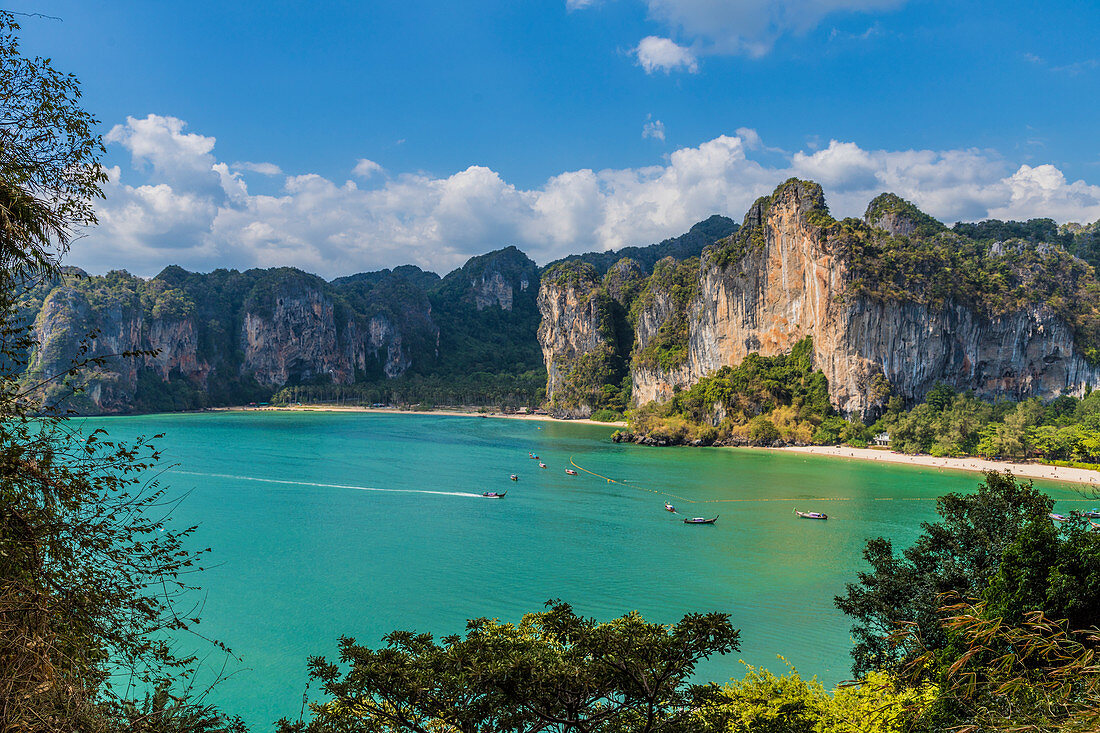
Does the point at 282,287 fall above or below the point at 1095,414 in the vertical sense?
above

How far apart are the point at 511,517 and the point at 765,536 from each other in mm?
12874

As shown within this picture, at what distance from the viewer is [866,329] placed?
64.3m

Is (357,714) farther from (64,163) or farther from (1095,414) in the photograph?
(1095,414)

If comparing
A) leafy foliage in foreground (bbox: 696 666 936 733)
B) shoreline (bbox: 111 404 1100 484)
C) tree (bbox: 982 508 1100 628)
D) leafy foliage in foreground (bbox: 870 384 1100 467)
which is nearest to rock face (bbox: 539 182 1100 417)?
leafy foliage in foreground (bbox: 870 384 1100 467)

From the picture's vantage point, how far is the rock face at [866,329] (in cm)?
6344

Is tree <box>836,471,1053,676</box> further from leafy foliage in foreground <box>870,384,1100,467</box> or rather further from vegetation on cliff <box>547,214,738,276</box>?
vegetation on cliff <box>547,214,738,276</box>

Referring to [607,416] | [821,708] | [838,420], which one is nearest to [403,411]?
[607,416]

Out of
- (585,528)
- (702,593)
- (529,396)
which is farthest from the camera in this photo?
(529,396)

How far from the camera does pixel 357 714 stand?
22.3 ft

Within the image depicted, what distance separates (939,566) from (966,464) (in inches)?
1792

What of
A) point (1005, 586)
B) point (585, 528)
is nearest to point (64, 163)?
point (1005, 586)

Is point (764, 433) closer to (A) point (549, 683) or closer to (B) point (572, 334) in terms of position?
(B) point (572, 334)

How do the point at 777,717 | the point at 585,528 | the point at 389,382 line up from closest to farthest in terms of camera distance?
the point at 777,717
the point at 585,528
the point at 389,382

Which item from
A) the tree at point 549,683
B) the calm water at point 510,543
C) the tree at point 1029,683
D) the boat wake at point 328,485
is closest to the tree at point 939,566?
the calm water at point 510,543
